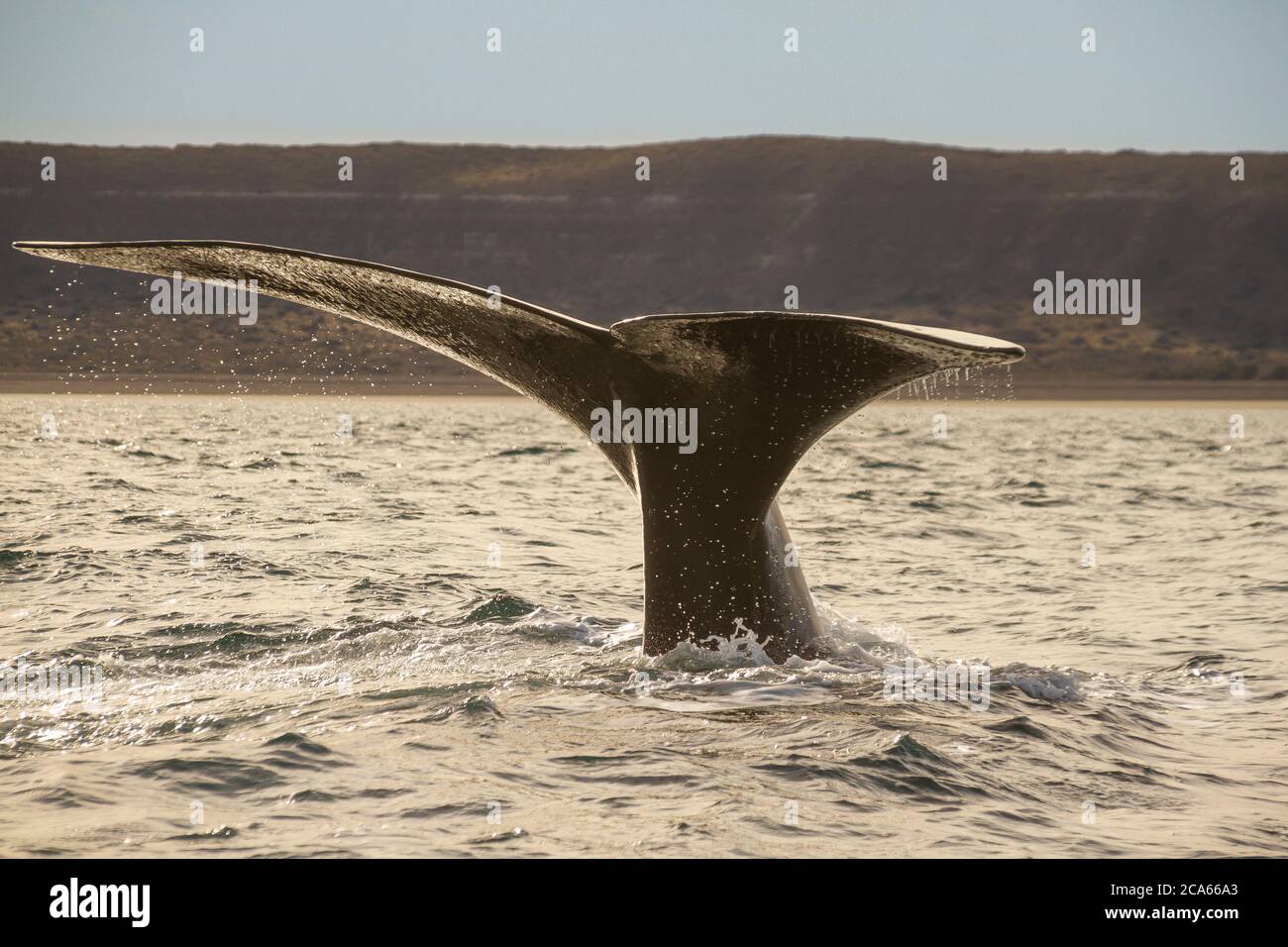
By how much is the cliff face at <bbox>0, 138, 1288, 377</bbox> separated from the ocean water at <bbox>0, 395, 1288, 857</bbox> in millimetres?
58013

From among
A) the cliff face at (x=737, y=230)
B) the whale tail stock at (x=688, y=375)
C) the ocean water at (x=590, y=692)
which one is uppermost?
the cliff face at (x=737, y=230)

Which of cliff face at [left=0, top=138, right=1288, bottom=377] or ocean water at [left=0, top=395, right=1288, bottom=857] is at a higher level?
cliff face at [left=0, top=138, right=1288, bottom=377]

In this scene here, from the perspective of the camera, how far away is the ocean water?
4746 mm

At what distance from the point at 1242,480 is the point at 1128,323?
59298mm

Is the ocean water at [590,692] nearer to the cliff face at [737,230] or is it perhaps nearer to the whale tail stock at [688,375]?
the whale tail stock at [688,375]

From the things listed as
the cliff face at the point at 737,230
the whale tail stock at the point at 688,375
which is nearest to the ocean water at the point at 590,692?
the whale tail stock at the point at 688,375

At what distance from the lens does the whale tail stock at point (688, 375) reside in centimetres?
514

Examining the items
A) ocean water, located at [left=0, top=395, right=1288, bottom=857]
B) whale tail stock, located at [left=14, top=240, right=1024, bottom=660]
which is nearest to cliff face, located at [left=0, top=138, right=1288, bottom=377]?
ocean water, located at [left=0, top=395, right=1288, bottom=857]

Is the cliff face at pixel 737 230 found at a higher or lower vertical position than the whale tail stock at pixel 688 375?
higher

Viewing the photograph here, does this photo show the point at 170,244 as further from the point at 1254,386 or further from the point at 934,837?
the point at 1254,386

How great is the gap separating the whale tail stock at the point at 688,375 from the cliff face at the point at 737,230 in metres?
64.9

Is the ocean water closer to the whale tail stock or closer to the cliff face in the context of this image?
the whale tail stock

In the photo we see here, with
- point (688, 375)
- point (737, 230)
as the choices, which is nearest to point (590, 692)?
point (688, 375)

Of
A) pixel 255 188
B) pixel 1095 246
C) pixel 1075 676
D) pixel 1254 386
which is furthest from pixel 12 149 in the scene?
pixel 1075 676
